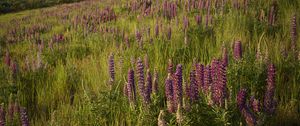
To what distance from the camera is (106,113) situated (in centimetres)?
306

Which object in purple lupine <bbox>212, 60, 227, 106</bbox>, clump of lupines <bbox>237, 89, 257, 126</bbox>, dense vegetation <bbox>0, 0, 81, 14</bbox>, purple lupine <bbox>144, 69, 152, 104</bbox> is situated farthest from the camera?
dense vegetation <bbox>0, 0, 81, 14</bbox>

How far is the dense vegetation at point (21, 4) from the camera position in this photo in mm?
32991

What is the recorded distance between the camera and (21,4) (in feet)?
115

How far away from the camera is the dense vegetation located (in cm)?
3299

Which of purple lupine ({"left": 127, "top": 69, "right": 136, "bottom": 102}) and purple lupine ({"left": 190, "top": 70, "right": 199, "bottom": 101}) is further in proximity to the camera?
purple lupine ({"left": 127, "top": 69, "right": 136, "bottom": 102})

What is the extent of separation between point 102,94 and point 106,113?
0.23m

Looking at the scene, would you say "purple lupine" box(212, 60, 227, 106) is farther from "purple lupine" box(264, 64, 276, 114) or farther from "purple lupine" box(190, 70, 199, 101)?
"purple lupine" box(264, 64, 276, 114)

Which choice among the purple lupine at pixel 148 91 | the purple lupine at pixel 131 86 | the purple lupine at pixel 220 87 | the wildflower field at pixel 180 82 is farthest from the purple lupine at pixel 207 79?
the purple lupine at pixel 131 86

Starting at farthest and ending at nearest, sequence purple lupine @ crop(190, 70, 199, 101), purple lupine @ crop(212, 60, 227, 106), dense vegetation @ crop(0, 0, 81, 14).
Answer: dense vegetation @ crop(0, 0, 81, 14) → purple lupine @ crop(190, 70, 199, 101) → purple lupine @ crop(212, 60, 227, 106)

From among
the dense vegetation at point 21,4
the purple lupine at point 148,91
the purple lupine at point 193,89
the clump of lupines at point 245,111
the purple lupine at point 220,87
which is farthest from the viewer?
the dense vegetation at point 21,4

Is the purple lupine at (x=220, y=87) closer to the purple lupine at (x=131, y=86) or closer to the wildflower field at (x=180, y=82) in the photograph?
the wildflower field at (x=180, y=82)

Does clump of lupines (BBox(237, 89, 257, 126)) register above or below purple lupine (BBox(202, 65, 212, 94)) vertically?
below

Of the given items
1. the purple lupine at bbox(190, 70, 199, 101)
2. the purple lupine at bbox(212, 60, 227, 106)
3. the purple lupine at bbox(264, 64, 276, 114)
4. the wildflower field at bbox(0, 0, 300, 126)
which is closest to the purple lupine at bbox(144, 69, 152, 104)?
the wildflower field at bbox(0, 0, 300, 126)

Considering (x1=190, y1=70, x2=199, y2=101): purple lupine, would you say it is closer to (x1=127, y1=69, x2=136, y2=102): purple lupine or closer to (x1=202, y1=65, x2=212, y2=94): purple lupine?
(x1=202, y1=65, x2=212, y2=94): purple lupine
